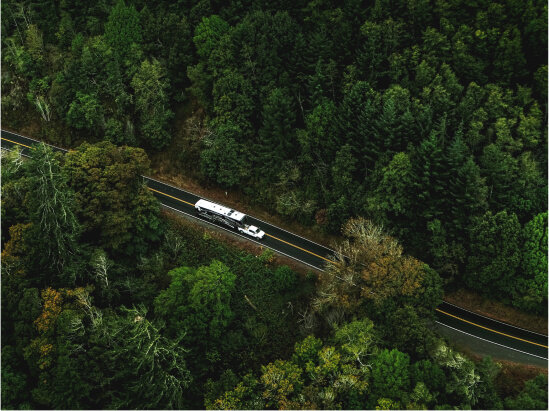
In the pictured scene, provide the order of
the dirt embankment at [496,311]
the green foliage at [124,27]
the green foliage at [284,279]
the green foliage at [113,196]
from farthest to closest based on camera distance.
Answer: the green foliage at [124,27], the green foliage at [284,279], the green foliage at [113,196], the dirt embankment at [496,311]

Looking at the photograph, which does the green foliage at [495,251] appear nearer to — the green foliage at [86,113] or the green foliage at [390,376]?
the green foliage at [390,376]

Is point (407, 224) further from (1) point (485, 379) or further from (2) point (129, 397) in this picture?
(2) point (129, 397)

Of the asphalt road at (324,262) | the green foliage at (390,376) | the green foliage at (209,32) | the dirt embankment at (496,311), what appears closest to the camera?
the green foliage at (390,376)

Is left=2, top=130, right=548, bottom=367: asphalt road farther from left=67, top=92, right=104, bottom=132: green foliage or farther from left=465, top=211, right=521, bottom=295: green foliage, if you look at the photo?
left=67, top=92, right=104, bottom=132: green foliage

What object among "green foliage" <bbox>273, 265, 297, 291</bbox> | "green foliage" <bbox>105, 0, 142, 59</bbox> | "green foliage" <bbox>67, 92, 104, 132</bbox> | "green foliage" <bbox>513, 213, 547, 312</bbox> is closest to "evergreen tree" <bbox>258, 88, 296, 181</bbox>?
"green foliage" <bbox>273, 265, 297, 291</bbox>

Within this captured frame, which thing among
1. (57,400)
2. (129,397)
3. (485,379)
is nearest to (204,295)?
(129,397)

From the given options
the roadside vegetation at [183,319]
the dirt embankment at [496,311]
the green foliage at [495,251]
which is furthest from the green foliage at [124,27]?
the dirt embankment at [496,311]
